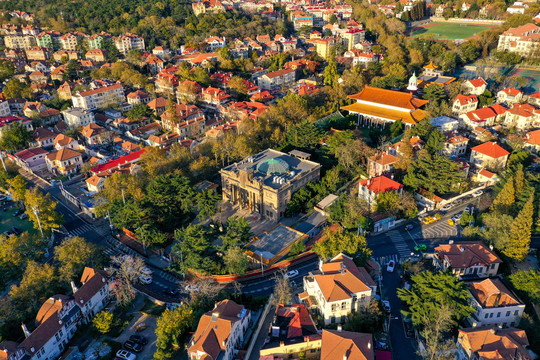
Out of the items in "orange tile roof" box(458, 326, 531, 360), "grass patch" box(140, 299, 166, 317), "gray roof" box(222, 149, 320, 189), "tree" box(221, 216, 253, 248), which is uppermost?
"gray roof" box(222, 149, 320, 189)

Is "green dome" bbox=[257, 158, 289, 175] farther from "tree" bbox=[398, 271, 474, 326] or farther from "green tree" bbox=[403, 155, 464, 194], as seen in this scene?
"tree" bbox=[398, 271, 474, 326]

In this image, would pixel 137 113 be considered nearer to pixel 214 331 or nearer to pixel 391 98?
pixel 391 98

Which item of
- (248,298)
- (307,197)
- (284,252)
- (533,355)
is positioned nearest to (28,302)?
(248,298)

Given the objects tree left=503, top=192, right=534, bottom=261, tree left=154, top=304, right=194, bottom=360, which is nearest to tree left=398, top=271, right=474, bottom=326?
tree left=503, top=192, right=534, bottom=261

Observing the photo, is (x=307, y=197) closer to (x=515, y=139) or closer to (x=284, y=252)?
(x=284, y=252)

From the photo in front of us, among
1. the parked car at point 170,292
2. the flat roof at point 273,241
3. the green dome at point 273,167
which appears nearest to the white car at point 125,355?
the parked car at point 170,292

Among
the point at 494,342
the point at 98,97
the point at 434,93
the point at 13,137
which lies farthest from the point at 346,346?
the point at 98,97
